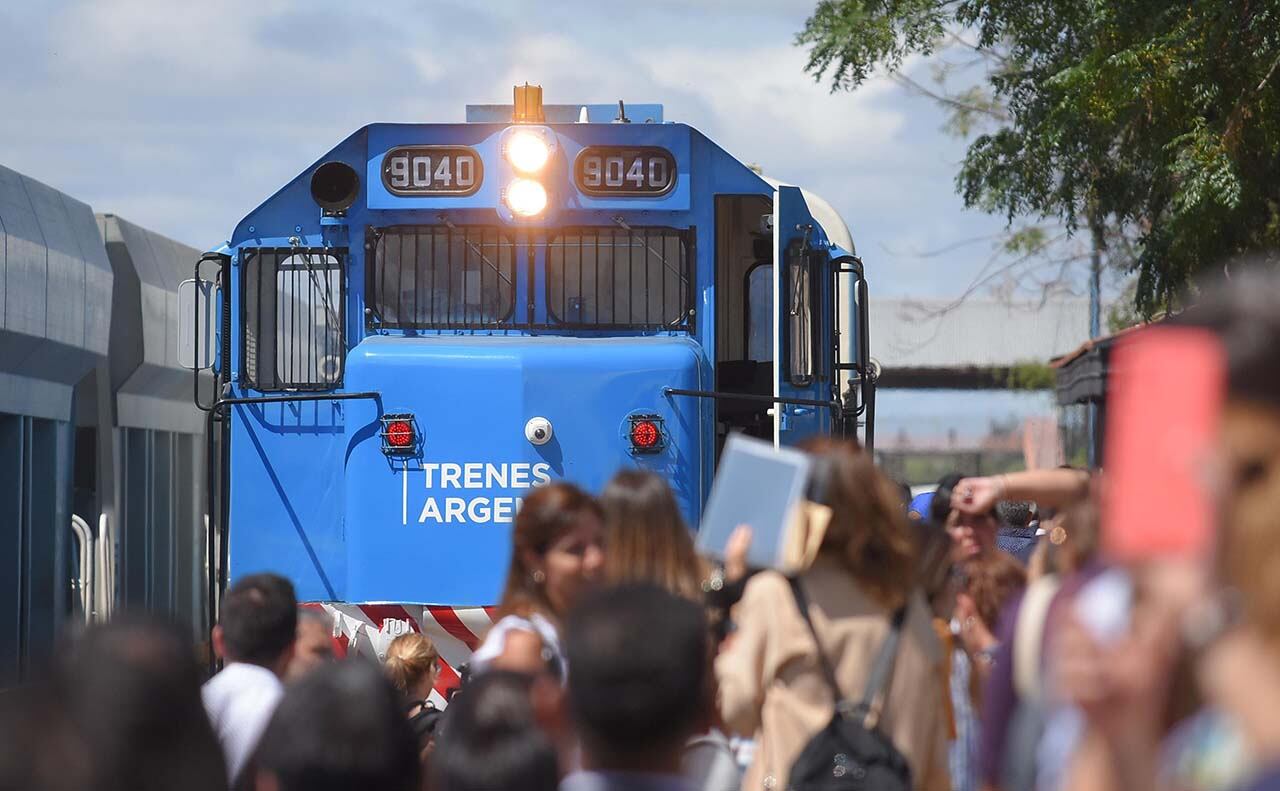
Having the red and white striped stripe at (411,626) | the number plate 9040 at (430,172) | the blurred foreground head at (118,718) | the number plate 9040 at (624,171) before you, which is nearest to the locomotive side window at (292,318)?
the number plate 9040 at (430,172)

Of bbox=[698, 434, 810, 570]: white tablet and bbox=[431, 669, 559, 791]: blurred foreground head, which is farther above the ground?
bbox=[698, 434, 810, 570]: white tablet

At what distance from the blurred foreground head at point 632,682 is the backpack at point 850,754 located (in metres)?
1.07

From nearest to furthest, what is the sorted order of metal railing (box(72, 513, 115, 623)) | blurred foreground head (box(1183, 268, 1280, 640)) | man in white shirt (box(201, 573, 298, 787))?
1. blurred foreground head (box(1183, 268, 1280, 640))
2. man in white shirt (box(201, 573, 298, 787))
3. metal railing (box(72, 513, 115, 623))

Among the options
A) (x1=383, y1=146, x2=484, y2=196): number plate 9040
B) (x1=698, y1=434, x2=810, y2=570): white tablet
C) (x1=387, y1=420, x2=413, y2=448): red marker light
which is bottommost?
(x1=698, y1=434, x2=810, y2=570): white tablet

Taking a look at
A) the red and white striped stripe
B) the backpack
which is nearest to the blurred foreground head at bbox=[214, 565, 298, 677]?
the backpack

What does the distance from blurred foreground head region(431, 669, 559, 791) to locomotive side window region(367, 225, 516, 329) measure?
19.5 feet

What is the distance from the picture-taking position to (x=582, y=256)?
912 centimetres

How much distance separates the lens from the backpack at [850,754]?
417 cm

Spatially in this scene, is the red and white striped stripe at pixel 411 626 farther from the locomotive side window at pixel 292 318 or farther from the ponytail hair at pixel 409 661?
the locomotive side window at pixel 292 318

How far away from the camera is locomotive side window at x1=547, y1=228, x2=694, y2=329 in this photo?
9.09 m

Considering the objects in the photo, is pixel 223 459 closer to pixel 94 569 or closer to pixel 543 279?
pixel 543 279

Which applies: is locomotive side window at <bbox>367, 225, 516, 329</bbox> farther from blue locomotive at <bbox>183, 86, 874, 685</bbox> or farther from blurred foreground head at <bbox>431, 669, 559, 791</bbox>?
blurred foreground head at <bbox>431, 669, 559, 791</bbox>

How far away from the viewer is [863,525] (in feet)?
14.3

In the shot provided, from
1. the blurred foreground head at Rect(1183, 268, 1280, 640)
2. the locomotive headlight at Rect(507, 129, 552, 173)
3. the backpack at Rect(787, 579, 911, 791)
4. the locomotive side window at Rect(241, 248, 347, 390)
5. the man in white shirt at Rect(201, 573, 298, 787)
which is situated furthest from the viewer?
Answer: the locomotive side window at Rect(241, 248, 347, 390)
